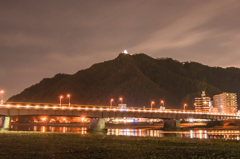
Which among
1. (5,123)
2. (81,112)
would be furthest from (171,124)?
(5,123)

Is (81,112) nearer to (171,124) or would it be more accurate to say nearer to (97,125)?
(97,125)

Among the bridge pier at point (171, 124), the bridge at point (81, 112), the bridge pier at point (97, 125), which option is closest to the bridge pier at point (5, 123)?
the bridge at point (81, 112)

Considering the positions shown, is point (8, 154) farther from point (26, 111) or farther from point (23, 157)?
point (26, 111)

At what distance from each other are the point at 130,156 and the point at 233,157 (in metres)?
10.6

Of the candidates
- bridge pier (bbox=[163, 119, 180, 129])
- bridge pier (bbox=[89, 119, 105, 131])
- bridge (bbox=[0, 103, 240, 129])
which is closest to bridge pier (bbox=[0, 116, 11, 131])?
bridge (bbox=[0, 103, 240, 129])

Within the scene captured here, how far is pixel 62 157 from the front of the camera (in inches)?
1068

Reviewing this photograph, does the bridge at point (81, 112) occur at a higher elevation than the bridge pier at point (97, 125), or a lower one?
higher

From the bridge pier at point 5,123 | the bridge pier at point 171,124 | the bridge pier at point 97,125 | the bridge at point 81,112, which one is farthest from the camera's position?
the bridge pier at point 171,124

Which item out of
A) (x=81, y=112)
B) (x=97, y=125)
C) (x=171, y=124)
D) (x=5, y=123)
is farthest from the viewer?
(x=171, y=124)

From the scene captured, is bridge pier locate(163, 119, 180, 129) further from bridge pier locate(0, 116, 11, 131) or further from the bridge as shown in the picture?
bridge pier locate(0, 116, 11, 131)

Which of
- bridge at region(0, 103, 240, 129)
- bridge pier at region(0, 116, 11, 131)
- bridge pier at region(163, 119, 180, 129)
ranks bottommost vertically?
Answer: bridge pier at region(163, 119, 180, 129)

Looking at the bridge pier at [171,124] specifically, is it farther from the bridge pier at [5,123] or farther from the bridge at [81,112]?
the bridge pier at [5,123]

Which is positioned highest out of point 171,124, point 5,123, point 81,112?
point 81,112

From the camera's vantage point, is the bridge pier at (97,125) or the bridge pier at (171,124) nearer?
the bridge pier at (97,125)
